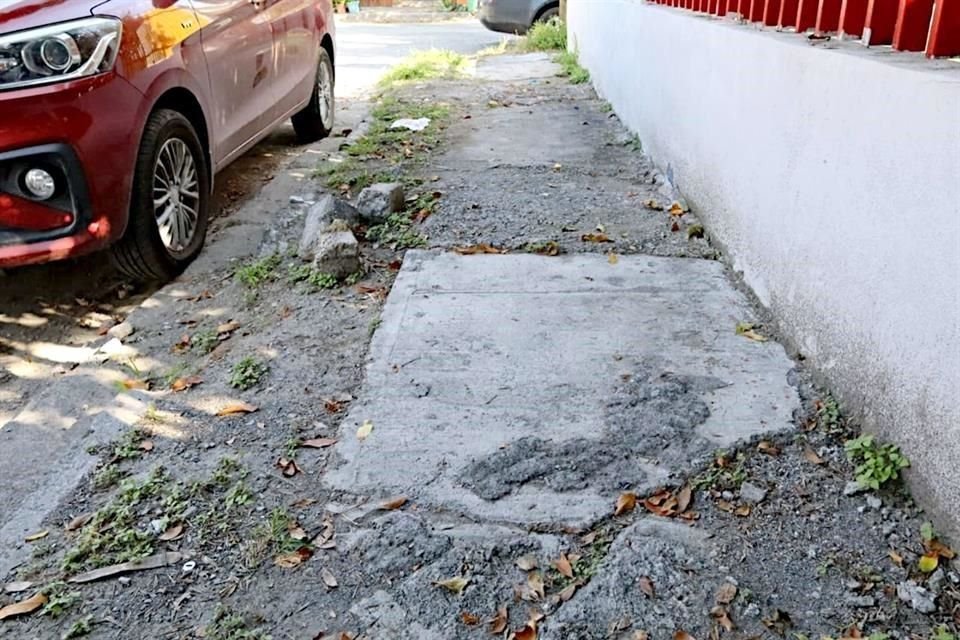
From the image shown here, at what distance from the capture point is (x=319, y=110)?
6.61 metres

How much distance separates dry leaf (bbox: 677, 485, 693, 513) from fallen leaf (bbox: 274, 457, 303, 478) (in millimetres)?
1095

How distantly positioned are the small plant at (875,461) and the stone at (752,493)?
271 millimetres

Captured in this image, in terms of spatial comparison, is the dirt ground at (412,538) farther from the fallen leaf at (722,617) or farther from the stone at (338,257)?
the stone at (338,257)

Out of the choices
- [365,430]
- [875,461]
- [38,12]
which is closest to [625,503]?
[875,461]

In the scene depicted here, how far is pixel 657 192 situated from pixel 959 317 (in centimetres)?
304

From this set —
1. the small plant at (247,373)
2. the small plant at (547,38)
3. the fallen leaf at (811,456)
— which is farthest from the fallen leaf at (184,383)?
the small plant at (547,38)

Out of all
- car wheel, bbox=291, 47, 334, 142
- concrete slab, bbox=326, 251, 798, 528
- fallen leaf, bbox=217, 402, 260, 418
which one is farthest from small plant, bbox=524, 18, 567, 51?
fallen leaf, bbox=217, 402, 260, 418

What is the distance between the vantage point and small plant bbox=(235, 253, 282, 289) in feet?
13.0

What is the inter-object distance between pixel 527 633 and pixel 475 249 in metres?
2.41

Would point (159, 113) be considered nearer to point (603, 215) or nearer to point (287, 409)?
point (287, 409)

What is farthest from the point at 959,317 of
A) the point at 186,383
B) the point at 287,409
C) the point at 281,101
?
the point at 281,101

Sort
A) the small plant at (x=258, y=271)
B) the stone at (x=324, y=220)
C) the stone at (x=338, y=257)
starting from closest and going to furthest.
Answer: the stone at (x=338, y=257) → the small plant at (x=258, y=271) → the stone at (x=324, y=220)

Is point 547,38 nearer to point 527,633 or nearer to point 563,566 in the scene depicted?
point 563,566

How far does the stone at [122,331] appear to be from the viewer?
3.62 metres
